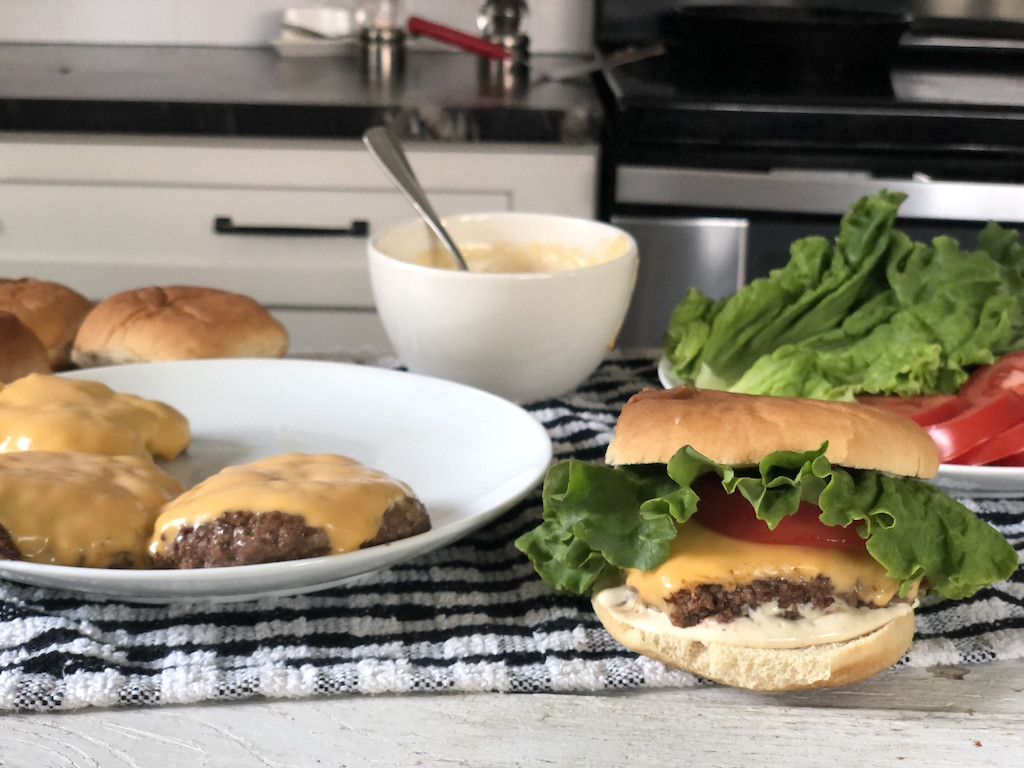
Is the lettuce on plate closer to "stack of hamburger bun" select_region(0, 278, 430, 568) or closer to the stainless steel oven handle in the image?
"stack of hamburger bun" select_region(0, 278, 430, 568)

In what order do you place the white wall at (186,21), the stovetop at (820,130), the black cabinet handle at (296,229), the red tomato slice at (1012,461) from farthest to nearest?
the white wall at (186,21), the black cabinet handle at (296,229), the stovetop at (820,130), the red tomato slice at (1012,461)

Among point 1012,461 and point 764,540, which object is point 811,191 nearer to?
point 1012,461

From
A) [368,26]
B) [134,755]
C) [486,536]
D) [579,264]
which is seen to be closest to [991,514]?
[486,536]

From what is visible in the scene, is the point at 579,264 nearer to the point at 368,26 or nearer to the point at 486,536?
the point at 486,536

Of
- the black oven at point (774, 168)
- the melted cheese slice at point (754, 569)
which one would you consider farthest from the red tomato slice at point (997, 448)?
the black oven at point (774, 168)

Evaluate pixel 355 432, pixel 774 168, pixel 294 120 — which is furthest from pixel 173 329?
pixel 774 168

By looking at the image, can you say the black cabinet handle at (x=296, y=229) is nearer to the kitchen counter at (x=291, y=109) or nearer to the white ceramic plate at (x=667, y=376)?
the kitchen counter at (x=291, y=109)

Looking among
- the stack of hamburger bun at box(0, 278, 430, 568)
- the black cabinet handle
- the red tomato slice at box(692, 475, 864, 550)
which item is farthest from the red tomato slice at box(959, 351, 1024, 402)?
the black cabinet handle
